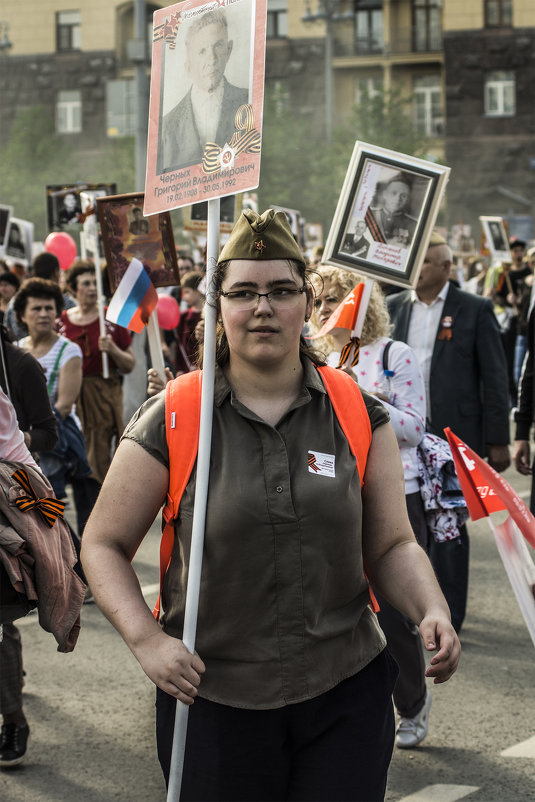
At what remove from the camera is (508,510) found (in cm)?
313

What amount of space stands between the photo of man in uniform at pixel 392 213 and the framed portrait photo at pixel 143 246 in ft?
3.09

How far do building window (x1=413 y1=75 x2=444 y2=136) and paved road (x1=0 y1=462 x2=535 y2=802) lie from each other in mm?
47927

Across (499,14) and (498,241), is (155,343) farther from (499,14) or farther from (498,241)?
(499,14)

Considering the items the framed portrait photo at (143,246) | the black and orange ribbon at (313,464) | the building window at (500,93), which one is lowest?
the black and orange ribbon at (313,464)

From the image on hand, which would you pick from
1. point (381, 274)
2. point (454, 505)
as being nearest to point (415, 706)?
point (454, 505)

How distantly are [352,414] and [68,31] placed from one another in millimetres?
53703

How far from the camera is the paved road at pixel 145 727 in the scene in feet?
13.9

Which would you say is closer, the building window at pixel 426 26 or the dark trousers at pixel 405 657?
the dark trousers at pixel 405 657

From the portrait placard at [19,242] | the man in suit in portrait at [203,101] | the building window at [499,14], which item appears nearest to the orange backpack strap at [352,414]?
the man in suit in portrait at [203,101]

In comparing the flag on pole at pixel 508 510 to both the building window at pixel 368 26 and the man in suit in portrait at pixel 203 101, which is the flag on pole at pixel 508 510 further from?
the building window at pixel 368 26

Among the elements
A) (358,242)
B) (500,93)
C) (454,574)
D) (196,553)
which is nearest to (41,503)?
(196,553)

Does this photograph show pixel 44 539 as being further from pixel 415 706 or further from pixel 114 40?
pixel 114 40

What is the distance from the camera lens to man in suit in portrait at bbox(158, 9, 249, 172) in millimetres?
3031

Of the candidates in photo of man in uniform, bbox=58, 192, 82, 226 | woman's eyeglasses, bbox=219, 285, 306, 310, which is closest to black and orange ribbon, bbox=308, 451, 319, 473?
woman's eyeglasses, bbox=219, 285, 306, 310
